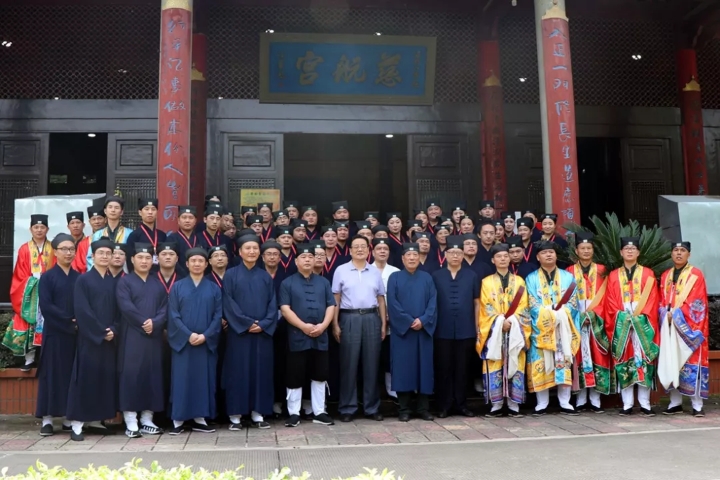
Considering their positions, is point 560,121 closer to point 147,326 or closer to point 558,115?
point 558,115

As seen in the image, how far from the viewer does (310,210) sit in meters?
8.37

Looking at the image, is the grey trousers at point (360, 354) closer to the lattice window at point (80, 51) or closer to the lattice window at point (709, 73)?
the lattice window at point (80, 51)

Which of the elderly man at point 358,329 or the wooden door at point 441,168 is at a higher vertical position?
the wooden door at point 441,168

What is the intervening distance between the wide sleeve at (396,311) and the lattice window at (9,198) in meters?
6.60

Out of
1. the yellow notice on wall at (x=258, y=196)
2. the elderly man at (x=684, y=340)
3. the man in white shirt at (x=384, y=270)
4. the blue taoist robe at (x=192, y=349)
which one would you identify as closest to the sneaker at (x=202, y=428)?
the blue taoist robe at (x=192, y=349)

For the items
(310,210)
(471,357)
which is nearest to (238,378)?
(471,357)

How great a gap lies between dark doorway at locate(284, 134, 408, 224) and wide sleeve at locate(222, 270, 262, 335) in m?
10.5

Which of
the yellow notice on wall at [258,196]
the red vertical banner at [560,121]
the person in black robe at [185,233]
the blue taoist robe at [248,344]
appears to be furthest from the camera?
the yellow notice on wall at [258,196]

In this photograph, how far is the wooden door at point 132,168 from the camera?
1064 cm

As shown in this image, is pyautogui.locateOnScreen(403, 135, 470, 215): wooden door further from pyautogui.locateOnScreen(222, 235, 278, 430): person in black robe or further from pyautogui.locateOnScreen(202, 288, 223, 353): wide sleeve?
pyautogui.locateOnScreen(202, 288, 223, 353): wide sleeve

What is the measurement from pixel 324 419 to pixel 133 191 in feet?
19.7

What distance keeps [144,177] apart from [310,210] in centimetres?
371

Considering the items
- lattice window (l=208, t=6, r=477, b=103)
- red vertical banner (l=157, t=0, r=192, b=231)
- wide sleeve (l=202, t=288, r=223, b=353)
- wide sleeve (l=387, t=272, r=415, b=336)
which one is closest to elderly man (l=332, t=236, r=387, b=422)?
wide sleeve (l=387, t=272, r=415, b=336)

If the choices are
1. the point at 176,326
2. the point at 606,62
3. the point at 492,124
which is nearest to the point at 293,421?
the point at 176,326
